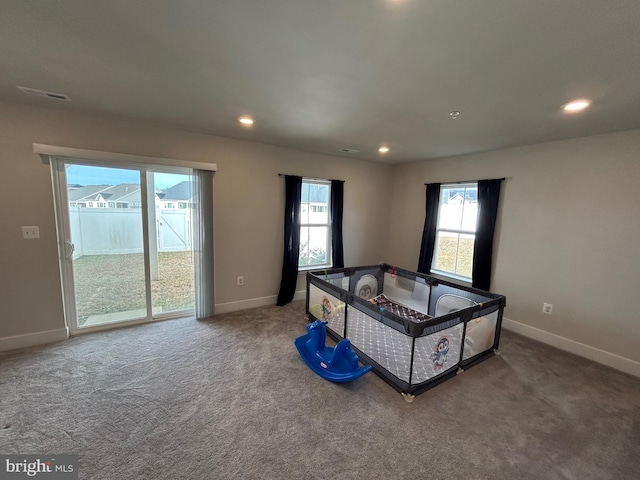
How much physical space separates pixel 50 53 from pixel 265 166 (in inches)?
88.2

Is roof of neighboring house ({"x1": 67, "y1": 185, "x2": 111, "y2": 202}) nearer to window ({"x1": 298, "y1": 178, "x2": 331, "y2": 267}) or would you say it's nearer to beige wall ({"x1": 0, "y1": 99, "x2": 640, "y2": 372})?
beige wall ({"x1": 0, "y1": 99, "x2": 640, "y2": 372})

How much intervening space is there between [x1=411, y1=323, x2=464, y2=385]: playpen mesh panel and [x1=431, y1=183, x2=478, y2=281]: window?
73.9 inches

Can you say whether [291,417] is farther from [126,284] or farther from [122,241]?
[122,241]

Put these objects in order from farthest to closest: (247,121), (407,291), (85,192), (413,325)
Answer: (407,291), (85,192), (247,121), (413,325)

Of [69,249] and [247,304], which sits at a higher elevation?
[69,249]

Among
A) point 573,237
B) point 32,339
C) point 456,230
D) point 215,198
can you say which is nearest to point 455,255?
point 456,230

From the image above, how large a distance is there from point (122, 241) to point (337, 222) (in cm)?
300

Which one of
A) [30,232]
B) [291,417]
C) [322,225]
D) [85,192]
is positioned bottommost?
[291,417]

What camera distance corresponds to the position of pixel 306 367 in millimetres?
Result: 2385

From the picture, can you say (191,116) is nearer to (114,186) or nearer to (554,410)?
(114,186)

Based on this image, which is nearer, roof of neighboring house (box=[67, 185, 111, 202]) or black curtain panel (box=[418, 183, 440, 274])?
roof of neighboring house (box=[67, 185, 111, 202])

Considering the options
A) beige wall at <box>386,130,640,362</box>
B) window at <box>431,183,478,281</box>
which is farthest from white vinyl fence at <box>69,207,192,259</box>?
beige wall at <box>386,130,640,362</box>

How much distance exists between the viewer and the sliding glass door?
2691 mm

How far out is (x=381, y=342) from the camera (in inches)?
95.7
